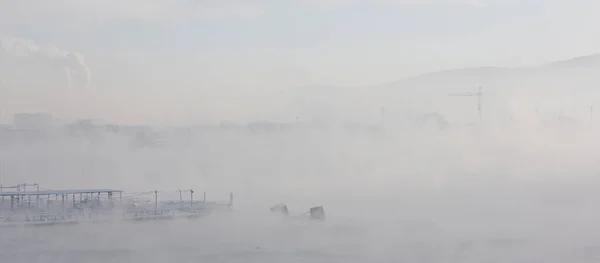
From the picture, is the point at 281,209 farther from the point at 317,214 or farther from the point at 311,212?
the point at 317,214

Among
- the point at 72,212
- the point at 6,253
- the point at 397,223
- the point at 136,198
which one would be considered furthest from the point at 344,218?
the point at 6,253

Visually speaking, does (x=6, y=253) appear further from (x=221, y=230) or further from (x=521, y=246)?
(x=521, y=246)

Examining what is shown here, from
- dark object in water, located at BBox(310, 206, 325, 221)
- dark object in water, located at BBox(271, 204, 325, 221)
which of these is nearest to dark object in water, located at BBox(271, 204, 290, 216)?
dark object in water, located at BBox(271, 204, 325, 221)

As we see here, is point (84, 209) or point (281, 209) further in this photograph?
point (281, 209)

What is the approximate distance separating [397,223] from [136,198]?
53.2ft

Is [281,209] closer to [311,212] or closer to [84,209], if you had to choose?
Result: [311,212]

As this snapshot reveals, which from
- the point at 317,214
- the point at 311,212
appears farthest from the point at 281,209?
the point at 317,214

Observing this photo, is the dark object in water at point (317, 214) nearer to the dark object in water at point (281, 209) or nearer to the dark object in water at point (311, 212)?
the dark object in water at point (311, 212)

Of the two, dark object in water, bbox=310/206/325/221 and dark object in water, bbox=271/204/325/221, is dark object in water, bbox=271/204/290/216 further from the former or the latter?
dark object in water, bbox=310/206/325/221

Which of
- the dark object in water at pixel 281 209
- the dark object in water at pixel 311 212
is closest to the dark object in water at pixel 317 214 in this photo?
the dark object in water at pixel 311 212

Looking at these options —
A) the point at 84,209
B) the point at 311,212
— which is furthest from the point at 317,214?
the point at 84,209

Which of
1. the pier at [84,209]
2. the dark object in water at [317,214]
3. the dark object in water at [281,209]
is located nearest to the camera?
the pier at [84,209]

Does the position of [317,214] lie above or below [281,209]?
below

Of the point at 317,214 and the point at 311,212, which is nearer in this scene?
the point at 317,214
